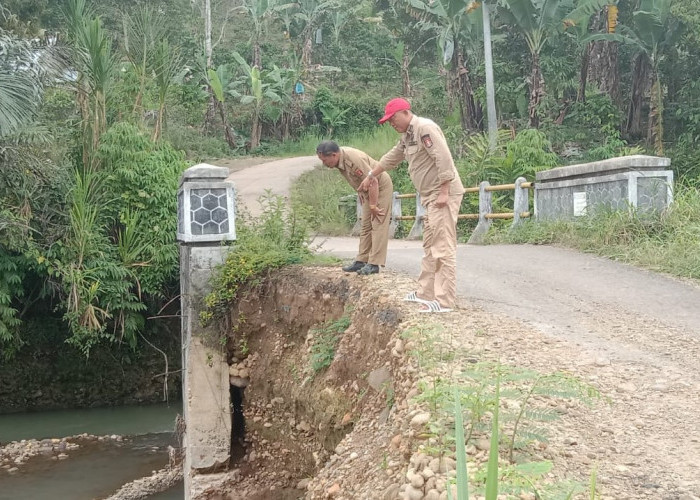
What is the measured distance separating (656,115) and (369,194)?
46.8 ft

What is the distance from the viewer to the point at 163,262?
1127 cm

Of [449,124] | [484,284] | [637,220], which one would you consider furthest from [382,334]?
[449,124]

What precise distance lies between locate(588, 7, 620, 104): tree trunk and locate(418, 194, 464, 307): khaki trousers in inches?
632

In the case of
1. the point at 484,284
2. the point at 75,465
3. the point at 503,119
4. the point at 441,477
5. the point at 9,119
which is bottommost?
the point at 75,465

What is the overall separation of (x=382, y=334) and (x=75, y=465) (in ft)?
22.5

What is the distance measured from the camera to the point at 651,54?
720 inches

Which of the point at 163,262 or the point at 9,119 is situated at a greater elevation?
the point at 9,119

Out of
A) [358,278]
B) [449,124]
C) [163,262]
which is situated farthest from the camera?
[449,124]

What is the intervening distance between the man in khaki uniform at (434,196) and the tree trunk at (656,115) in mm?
13659

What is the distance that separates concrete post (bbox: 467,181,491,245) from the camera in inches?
496

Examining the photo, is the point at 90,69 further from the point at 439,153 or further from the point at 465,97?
the point at 465,97

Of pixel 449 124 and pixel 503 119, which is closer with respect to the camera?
pixel 503 119

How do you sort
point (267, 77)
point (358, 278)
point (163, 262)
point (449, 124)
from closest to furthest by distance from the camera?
1. point (358, 278)
2. point (163, 262)
3. point (449, 124)
4. point (267, 77)

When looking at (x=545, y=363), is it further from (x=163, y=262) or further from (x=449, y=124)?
(x=449, y=124)
